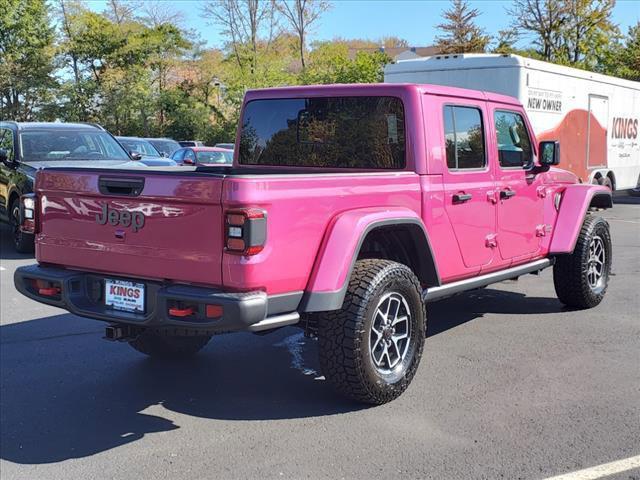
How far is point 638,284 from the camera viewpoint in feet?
25.8

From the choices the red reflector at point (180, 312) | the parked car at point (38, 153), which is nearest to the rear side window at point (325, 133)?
the red reflector at point (180, 312)

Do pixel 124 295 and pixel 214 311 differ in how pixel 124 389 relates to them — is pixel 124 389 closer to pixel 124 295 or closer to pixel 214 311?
pixel 124 295

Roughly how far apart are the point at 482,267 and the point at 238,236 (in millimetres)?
2450

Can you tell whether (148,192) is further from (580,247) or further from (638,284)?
(638,284)

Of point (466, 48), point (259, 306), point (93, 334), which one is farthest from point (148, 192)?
point (466, 48)

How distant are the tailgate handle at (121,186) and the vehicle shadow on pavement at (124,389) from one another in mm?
1371

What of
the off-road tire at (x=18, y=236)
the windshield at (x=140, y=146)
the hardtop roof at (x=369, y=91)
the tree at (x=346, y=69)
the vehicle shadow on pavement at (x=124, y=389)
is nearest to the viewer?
the vehicle shadow on pavement at (x=124, y=389)

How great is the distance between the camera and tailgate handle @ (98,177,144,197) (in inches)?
151

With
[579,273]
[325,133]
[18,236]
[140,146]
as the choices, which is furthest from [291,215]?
[140,146]

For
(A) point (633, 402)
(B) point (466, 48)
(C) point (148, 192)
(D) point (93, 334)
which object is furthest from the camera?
(B) point (466, 48)

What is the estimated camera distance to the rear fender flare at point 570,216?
6238 mm

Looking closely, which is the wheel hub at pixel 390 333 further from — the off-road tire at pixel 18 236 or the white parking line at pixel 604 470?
the off-road tire at pixel 18 236

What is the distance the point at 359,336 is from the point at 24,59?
37719mm

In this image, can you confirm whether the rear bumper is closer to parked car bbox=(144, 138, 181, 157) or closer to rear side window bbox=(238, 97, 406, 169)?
rear side window bbox=(238, 97, 406, 169)
